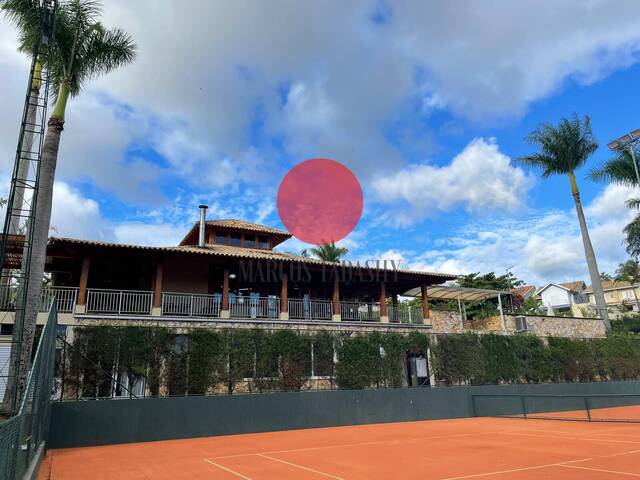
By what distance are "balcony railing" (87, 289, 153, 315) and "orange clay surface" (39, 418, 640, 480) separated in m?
7.03

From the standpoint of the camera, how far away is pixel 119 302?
707 inches

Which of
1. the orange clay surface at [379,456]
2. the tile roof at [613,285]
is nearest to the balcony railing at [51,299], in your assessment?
the orange clay surface at [379,456]

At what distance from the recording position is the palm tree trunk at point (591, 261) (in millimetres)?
28609

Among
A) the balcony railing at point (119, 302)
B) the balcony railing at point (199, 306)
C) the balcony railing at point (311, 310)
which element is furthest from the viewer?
the balcony railing at point (311, 310)

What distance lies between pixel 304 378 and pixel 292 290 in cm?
783

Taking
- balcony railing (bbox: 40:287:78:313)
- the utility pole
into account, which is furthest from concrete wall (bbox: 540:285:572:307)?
balcony railing (bbox: 40:287:78:313)

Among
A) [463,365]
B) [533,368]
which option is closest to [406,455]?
[463,365]

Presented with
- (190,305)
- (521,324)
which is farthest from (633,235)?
(190,305)

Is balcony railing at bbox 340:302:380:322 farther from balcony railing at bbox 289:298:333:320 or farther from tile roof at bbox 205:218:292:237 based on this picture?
tile roof at bbox 205:218:292:237

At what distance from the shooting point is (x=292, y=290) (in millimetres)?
23500

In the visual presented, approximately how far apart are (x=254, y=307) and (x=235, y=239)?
6.29 metres

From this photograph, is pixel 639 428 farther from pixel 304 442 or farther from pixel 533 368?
pixel 304 442

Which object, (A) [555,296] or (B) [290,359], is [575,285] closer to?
(A) [555,296]

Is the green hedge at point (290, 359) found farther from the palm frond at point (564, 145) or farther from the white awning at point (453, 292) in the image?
the palm frond at point (564, 145)
